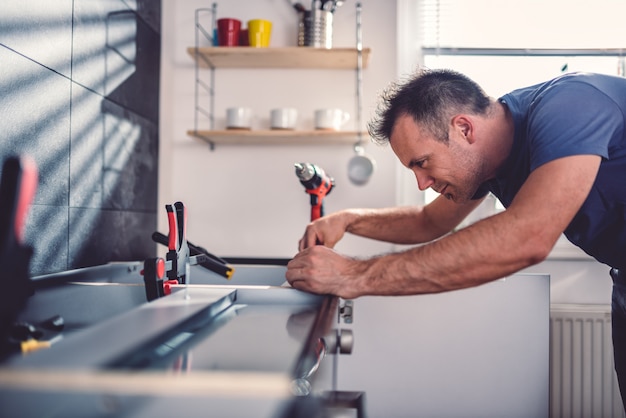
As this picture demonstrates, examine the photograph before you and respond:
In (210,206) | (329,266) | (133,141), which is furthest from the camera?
(210,206)

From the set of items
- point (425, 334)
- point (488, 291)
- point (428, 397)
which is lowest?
point (428, 397)

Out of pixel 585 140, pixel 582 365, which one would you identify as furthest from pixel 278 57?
pixel 582 365

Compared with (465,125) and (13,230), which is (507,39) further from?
(13,230)

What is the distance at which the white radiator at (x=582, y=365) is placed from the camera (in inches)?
84.8

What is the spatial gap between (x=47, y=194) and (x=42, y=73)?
304 mm

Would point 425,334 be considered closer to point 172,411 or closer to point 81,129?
point 81,129

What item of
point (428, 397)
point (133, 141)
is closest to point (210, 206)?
point (133, 141)

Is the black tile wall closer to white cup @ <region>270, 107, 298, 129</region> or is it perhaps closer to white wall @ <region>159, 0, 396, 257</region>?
white wall @ <region>159, 0, 396, 257</region>

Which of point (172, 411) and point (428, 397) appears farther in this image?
point (428, 397)

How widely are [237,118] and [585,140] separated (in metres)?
1.44

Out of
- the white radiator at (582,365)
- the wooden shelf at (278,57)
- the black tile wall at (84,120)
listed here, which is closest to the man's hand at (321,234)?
the black tile wall at (84,120)

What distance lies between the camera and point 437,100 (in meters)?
1.29

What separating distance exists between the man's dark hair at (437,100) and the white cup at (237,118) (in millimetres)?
969

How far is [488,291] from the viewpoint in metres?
1.65
